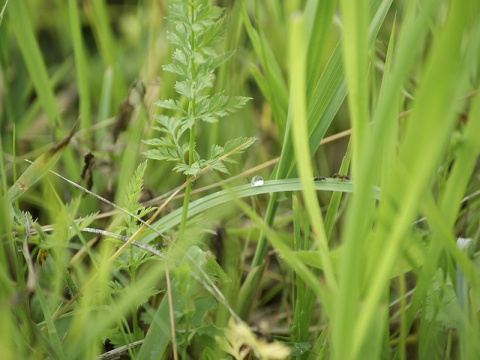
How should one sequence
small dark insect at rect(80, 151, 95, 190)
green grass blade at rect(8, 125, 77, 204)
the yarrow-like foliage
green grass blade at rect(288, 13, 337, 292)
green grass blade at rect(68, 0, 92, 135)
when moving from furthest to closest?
green grass blade at rect(68, 0, 92, 135)
small dark insect at rect(80, 151, 95, 190)
green grass blade at rect(8, 125, 77, 204)
the yarrow-like foliage
green grass blade at rect(288, 13, 337, 292)

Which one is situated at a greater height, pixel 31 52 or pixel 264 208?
pixel 31 52

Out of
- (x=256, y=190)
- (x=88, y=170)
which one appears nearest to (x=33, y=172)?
(x=88, y=170)

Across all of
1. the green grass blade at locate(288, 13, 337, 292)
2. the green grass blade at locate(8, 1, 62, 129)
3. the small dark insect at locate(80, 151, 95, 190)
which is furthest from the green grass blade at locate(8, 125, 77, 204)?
the green grass blade at locate(288, 13, 337, 292)

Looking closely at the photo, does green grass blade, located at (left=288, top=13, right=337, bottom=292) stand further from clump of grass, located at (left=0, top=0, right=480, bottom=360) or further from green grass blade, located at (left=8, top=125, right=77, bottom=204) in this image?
green grass blade, located at (left=8, top=125, right=77, bottom=204)

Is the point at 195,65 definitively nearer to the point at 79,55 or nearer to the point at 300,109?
the point at 300,109

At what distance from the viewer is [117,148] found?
140 cm

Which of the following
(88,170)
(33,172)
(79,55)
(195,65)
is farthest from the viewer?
(79,55)

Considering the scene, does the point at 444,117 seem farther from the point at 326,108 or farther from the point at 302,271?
the point at 326,108

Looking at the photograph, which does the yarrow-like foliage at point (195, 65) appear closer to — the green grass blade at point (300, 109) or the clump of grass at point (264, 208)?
the clump of grass at point (264, 208)

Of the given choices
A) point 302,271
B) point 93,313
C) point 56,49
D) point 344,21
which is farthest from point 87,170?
point 56,49

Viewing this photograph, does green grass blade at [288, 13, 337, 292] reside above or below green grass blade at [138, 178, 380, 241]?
above

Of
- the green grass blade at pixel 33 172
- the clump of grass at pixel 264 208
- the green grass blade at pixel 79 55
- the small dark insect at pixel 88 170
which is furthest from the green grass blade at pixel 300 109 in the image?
the green grass blade at pixel 79 55

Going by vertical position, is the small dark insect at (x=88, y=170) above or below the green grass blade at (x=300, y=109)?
below

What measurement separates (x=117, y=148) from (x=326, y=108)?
1.98 feet
